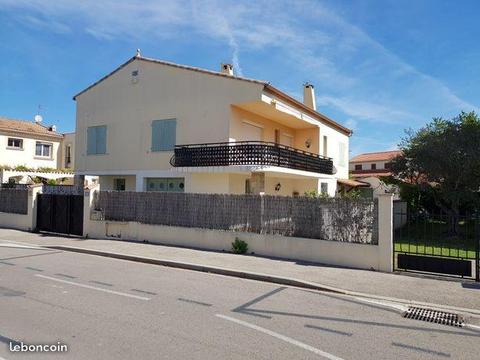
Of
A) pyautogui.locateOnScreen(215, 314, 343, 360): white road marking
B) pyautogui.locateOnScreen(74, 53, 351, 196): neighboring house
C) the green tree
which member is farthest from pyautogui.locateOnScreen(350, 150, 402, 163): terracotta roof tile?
pyautogui.locateOnScreen(215, 314, 343, 360): white road marking

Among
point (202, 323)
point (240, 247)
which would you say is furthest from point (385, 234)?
point (202, 323)

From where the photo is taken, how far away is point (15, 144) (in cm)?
3228

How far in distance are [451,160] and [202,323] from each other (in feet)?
55.6

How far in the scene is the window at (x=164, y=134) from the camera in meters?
20.2

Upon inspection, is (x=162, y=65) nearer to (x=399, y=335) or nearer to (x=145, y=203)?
(x=145, y=203)

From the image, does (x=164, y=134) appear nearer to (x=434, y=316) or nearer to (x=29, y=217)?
(x=29, y=217)

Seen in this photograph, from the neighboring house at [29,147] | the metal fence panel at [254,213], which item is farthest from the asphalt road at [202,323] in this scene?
the neighboring house at [29,147]

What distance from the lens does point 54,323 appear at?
5.52 meters

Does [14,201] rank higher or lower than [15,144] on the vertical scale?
lower

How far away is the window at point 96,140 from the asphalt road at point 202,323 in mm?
15006

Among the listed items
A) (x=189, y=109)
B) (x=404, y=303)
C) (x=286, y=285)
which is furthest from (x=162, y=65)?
(x=404, y=303)

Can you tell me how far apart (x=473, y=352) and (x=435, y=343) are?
1.46 ft

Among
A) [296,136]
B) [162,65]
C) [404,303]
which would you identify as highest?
[162,65]

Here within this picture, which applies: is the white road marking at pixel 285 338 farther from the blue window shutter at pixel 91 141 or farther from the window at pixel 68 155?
the window at pixel 68 155
